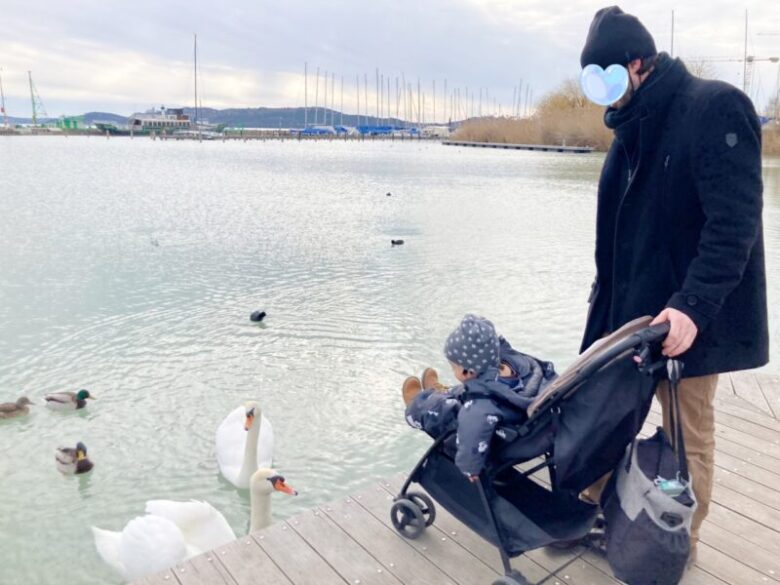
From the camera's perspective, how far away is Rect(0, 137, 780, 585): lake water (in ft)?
14.4

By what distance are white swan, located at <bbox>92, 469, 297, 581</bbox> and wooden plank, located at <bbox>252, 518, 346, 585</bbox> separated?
684 millimetres

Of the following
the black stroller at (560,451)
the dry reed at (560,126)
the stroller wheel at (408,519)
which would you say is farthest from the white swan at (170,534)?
the dry reed at (560,126)

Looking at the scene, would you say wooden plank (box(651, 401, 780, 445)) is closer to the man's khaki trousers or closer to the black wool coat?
the man's khaki trousers

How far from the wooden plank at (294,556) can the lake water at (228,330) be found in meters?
1.50

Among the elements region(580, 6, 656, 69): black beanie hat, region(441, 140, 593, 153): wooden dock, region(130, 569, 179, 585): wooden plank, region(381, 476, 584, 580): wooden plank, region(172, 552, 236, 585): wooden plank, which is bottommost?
region(130, 569, 179, 585): wooden plank

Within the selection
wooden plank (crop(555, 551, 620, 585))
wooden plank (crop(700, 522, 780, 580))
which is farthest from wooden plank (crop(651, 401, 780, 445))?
wooden plank (crop(555, 551, 620, 585))

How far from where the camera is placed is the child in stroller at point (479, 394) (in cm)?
214

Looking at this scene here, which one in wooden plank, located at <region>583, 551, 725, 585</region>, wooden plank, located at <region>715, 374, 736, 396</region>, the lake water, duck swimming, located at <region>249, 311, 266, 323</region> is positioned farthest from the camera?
duck swimming, located at <region>249, 311, 266, 323</region>

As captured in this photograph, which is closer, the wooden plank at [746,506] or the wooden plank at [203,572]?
the wooden plank at [203,572]

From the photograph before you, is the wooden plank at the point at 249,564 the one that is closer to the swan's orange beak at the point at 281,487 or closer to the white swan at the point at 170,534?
the white swan at the point at 170,534

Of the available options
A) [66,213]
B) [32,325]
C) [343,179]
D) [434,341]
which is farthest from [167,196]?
[434,341]

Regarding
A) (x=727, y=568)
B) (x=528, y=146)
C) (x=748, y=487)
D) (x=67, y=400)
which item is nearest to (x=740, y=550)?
(x=727, y=568)

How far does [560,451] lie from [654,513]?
31cm

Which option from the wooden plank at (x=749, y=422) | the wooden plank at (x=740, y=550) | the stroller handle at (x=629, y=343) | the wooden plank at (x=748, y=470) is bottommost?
the wooden plank at (x=740, y=550)
